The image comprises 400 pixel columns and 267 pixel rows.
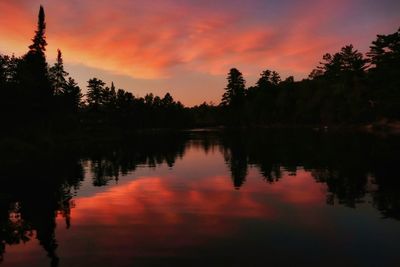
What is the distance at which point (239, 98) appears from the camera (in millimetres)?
192250

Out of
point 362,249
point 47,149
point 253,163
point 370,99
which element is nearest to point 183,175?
point 253,163

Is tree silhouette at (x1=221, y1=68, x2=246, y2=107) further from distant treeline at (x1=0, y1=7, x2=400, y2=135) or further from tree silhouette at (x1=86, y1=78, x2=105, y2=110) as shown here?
tree silhouette at (x1=86, y1=78, x2=105, y2=110)

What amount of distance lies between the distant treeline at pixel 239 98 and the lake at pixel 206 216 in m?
28.9

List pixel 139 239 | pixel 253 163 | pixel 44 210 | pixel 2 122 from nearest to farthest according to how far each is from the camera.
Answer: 1. pixel 139 239
2. pixel 44 210
3. pixel 253 163
4. pixel 2 122

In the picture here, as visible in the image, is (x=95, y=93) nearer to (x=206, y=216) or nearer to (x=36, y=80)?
(x=36, y=80)

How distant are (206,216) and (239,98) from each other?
175041 mm

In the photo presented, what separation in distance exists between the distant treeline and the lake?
28.9m

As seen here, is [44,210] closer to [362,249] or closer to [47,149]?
[362,249]

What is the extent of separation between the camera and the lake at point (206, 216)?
13805mm

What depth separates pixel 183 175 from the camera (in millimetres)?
34625

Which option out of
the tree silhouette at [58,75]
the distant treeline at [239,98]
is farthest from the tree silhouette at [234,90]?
the tree silhouette at [58,75]

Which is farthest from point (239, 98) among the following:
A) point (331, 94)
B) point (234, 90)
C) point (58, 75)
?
point (58, 75)

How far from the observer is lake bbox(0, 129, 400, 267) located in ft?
45.3

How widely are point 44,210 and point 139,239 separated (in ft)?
26.9
